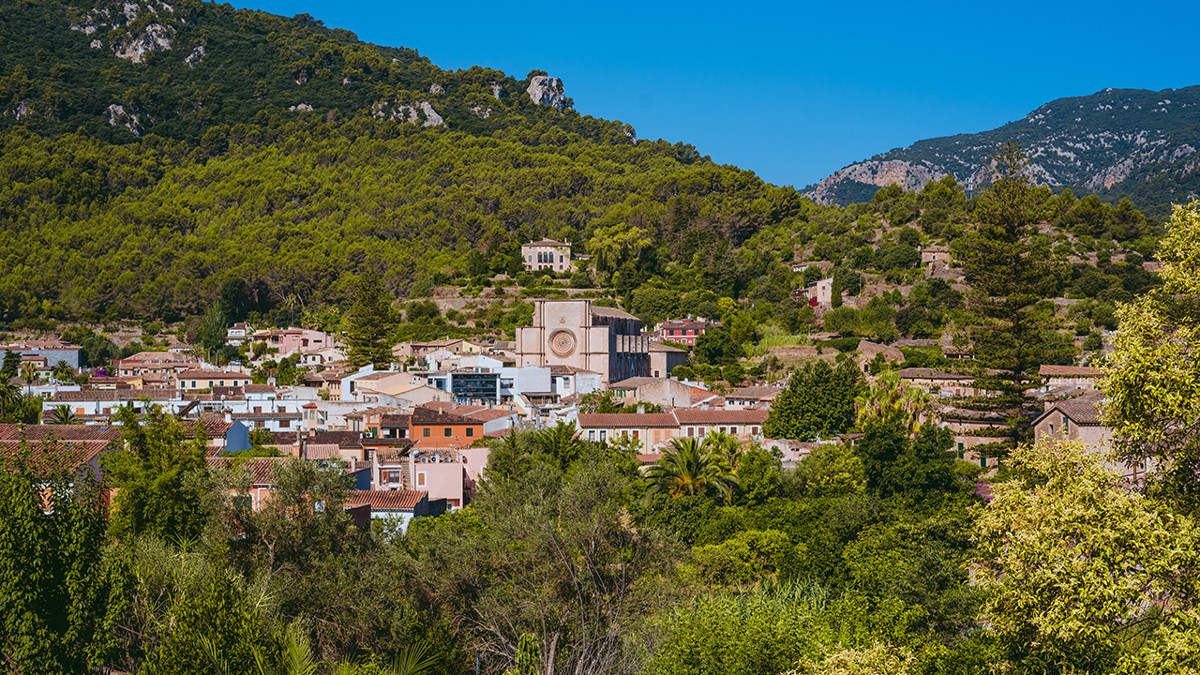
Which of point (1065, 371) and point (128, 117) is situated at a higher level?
point (128, 117)

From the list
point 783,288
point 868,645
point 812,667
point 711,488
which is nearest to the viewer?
point 812,667

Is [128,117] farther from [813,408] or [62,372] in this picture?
[813,408]

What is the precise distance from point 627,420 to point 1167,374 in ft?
97.3

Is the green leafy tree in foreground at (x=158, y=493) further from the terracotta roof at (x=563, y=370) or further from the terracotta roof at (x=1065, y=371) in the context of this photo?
the terracotta roof at (x=1065, y=371)

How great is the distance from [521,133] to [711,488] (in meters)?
100

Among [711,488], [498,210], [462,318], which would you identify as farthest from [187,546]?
[498,210]

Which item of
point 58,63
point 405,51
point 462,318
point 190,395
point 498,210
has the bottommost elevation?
→ point 190,395

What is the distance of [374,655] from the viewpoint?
42.4 feet

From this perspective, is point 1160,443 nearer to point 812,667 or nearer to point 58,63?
point 812,667

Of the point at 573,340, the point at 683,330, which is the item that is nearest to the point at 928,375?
the point at 573,340

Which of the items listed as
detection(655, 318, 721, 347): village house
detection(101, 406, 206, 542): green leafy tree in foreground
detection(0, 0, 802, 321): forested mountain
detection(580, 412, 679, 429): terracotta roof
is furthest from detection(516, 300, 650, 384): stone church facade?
detection(101, 406, 206, 542): green leafy tree in foreground

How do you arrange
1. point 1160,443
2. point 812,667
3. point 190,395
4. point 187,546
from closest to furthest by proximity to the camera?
point 1160,443 → point 812,667 → point 187,546 → point 190,395

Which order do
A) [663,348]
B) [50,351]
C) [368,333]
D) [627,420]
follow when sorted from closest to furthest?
[627,420] < [368,333] < [663,348] < [50,351]

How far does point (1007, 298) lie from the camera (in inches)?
1270
